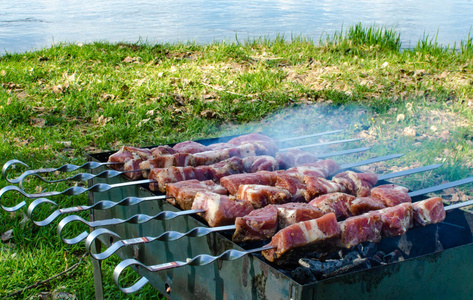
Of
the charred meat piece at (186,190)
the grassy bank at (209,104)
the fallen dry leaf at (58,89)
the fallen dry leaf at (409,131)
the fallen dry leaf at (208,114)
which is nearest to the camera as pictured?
the charred meat piece at (186,190)

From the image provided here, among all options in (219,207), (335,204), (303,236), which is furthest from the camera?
(335,204)

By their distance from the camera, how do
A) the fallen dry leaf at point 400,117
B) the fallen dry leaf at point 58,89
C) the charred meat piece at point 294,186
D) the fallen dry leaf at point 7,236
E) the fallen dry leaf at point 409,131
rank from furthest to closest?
the fallen dry leaf at point 58,89 → the fallen dry leaf at point 400,117 → the fallen dry leaf at point 409,131 → the fallen dry leaf at point 7,236 → the charred meat piece at point 294,186

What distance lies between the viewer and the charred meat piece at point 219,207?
6.81ft

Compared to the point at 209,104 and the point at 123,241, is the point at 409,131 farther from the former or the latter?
the point at 123,241

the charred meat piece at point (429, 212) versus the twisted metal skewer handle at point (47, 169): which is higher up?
the twisted metal skewer handle at point (47, 169)

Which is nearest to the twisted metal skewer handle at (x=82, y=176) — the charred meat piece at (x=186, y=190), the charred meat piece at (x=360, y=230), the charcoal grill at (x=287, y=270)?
the charcoal grill at (x=287, y=270)

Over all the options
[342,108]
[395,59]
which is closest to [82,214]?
[342,108]

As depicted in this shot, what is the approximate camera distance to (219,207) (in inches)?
81.8

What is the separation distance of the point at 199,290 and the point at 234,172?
2.73ft

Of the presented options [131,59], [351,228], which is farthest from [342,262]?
[131,59]

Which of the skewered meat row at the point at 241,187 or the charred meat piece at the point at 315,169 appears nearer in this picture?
the skewered meat row at the point at 241,187

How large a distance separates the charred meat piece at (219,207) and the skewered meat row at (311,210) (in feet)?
0.29

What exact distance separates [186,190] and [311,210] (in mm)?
622

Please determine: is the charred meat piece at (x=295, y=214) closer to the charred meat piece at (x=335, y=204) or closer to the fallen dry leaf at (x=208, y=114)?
the charred meat piece at (x=335, y=204)
